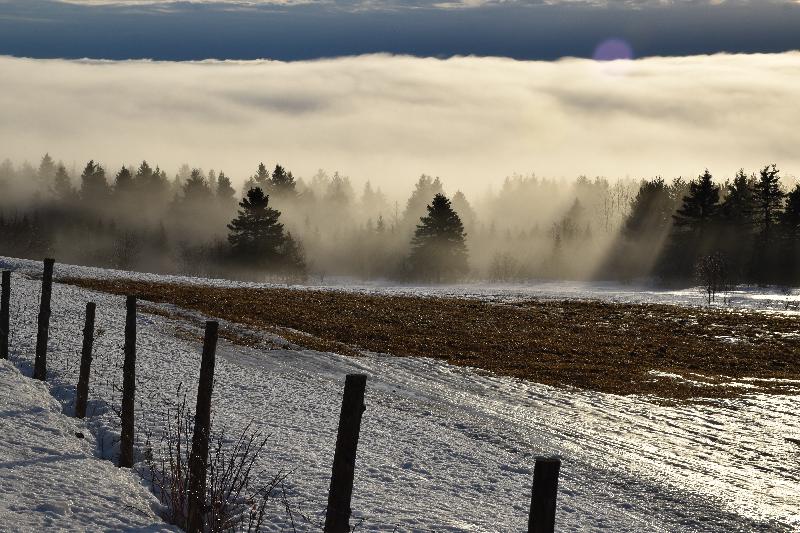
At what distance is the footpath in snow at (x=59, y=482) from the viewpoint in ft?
24.6

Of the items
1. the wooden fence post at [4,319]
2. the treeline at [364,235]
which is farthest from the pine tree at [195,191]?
the wooden fence post at [4,319]

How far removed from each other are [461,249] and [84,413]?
78.6 metres

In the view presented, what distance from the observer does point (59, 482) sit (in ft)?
28.0

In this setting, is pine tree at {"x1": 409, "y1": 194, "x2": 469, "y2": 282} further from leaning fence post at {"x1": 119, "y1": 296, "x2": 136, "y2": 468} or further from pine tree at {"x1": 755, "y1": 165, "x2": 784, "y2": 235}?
leaning fence post at {"x1": 119, "y1": 296, "x2": 136, "y2": 468}

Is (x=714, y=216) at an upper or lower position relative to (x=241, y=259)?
upper

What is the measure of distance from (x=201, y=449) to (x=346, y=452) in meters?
2.91

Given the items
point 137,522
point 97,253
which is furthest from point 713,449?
point 97,253

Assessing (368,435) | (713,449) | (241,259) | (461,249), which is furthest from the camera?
(461,249)

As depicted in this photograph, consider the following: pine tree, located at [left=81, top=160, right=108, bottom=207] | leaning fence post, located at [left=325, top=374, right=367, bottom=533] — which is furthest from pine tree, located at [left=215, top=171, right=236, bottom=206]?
leaning fence post, located at [left=325, top=374, right=367, bottom=533]

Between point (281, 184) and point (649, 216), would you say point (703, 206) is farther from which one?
point (281, 184)

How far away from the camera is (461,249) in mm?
89812

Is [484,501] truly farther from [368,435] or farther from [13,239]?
[13,239]

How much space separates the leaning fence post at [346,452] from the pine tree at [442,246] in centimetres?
8191

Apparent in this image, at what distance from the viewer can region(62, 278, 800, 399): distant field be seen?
23.7 metres
